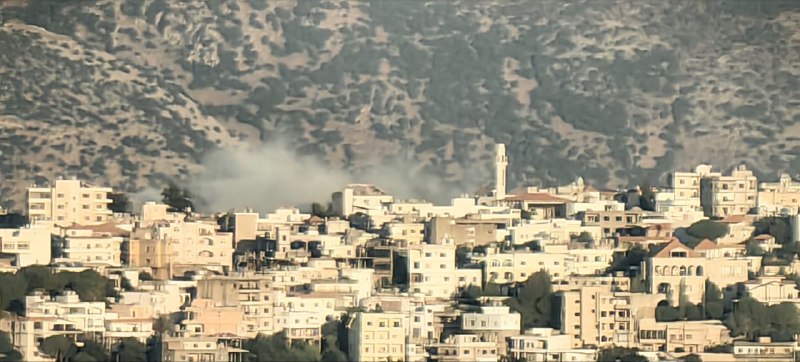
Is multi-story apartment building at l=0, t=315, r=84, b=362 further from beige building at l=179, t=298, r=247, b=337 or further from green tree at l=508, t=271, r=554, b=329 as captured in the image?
green tree at l=508, t=271, r=554, b=329

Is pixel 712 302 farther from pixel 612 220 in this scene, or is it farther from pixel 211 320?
pixel 612 220

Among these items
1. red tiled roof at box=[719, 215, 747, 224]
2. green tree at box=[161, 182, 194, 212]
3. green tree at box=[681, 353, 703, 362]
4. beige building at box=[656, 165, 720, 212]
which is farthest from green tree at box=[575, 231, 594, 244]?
green tree at box=[681, 353, 703, 362]

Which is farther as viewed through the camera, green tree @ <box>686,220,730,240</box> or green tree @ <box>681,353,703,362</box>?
green tree @ <box>686,220,730,240</box>

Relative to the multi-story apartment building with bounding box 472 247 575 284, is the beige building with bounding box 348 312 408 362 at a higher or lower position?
lower

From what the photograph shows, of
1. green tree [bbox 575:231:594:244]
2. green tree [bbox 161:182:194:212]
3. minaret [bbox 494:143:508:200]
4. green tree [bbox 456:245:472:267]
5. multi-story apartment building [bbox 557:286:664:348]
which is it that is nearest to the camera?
multi-story apartment building [bbox 557:286:664:348]

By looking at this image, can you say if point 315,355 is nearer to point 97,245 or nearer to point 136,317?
point 136,317

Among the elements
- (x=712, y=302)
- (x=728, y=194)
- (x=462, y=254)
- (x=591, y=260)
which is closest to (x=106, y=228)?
(x=462, y=254)

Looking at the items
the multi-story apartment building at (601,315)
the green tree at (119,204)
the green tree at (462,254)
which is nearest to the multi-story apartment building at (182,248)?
the green tree at (462,254)
